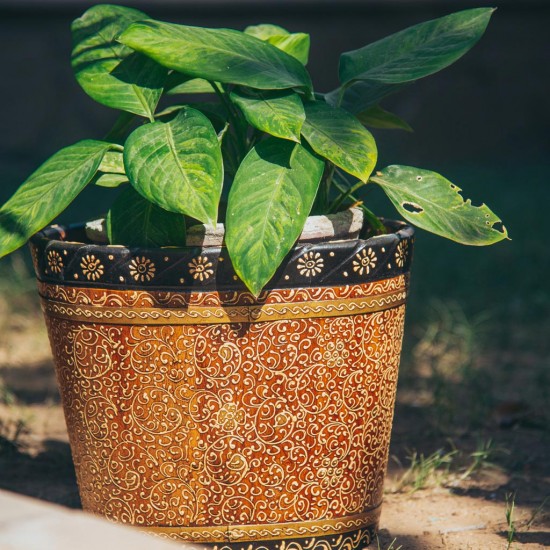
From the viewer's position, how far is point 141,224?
1.59 metres

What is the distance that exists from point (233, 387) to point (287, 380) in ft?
0.31

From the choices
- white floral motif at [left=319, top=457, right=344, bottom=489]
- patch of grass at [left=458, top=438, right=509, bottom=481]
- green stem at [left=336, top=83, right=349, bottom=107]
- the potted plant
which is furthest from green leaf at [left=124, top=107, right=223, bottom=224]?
patch of grass at [left=458, top=438, right=509, bottom=481]

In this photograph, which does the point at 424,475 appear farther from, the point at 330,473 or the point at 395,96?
the point at 395,96

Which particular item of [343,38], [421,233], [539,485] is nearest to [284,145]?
[539,485]

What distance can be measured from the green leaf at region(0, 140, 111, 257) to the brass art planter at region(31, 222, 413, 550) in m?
0.07

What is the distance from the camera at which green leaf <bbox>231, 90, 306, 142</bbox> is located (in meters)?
1.49

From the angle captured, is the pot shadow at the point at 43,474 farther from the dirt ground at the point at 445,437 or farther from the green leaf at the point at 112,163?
the green leaf at the point at 112,163

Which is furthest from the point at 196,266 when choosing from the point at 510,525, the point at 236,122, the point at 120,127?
the point at 510,525

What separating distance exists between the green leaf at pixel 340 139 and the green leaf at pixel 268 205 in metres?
0.04

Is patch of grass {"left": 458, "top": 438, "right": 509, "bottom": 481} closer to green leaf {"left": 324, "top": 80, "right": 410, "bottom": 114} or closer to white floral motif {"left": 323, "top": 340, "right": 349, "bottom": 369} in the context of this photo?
white floral motif {"left": 323, "top": 340, "right": 349, "bottom": 369}

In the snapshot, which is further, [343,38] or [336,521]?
[343,38]

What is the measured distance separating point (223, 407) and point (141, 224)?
353 mm

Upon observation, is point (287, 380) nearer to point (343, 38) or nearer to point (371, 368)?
point (371, 368)

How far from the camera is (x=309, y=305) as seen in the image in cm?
153
